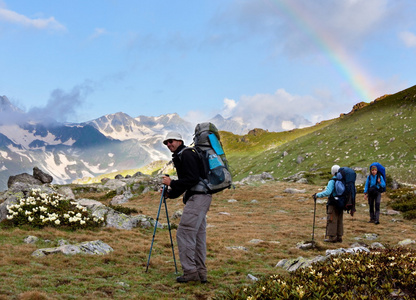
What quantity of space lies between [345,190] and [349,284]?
10244mm

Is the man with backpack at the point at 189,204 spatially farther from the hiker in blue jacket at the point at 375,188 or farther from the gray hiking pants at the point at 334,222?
the hiker in blue jacket at the point at 375,188

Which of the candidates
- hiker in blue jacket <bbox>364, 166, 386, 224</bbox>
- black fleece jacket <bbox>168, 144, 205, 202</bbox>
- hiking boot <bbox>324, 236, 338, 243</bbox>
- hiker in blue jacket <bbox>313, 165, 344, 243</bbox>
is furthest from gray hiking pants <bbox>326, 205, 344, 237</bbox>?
black fleece jacket <bbox>168, 144, 205, 202</bbox>

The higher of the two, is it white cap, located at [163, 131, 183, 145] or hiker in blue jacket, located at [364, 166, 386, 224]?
white cap, located at [163, 131, 183, 145]

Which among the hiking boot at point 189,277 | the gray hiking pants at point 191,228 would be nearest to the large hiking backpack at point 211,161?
the gray hiking pants at point 191,228

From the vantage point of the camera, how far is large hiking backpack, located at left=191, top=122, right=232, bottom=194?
836 centimetres

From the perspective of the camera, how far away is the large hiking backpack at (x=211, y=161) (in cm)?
836

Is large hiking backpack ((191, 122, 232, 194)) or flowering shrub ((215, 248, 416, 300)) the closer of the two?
flowering shrub ((215, 248, 416, 300))

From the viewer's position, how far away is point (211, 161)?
8.46m

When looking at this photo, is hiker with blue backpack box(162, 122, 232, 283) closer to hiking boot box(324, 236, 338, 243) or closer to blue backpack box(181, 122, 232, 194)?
blue backpack box(181, 122, 232, 194)

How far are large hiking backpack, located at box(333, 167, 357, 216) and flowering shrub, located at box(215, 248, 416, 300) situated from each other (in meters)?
8.20

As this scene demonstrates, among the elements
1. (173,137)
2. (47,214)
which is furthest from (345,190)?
(47,214)

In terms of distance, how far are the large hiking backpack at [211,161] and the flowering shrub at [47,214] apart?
34.2ft

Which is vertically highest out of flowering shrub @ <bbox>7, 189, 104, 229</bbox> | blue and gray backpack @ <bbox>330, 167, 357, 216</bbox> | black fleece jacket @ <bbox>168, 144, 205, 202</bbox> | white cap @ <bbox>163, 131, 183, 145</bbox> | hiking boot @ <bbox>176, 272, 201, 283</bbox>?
white cap @ <bbox>163, 131, 183, 145</bbox>

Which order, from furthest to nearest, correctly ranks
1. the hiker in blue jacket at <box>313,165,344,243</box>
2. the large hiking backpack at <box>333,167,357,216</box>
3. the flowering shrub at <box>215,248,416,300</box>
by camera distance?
the hiker in blue jacket at <box>313,165,344,243</box>
the large hiking backpack at <box>333,167,357,216</box>
the flowering shrub at <box>215,248,416,300</box>
